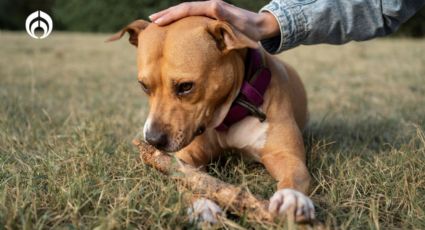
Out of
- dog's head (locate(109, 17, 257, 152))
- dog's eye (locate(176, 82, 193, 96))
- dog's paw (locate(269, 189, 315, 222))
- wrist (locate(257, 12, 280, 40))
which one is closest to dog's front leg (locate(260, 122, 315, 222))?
dog's paw (locate(269, 189, 315, 222))

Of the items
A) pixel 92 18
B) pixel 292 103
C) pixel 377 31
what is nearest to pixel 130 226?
pixel 292 103

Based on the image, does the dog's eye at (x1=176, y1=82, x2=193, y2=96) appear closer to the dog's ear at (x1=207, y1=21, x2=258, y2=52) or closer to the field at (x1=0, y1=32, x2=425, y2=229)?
the dog's ear at (x1=207, y1=21, x2=258, y2=52)

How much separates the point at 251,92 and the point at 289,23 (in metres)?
0.45

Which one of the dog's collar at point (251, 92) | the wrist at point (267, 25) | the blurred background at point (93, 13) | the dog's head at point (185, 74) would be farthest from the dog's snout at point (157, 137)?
the blurred background at point (93, 13)

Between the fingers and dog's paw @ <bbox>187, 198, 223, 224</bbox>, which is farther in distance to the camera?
the fingers

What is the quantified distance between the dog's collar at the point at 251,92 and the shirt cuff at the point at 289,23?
0.58 ft

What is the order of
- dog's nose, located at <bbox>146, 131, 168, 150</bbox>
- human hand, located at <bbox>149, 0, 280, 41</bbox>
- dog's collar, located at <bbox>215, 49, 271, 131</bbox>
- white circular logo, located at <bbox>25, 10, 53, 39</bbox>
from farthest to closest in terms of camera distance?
white circular logo, located at <bbox>25, 10, 53, 39</bbox> → dog's collar, located at <bbox>215, 49, 271, 131</bbox> → human hand, located at <bbox>149, 0, 280, 41</bbox> → dog's nose, located at <bbox>146, 131, 168, 150</bbox>

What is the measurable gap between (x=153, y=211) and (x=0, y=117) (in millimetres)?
2390

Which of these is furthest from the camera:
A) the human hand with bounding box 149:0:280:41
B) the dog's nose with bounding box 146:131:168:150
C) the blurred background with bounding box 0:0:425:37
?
the blurred background with bounding box 0:0:425:37

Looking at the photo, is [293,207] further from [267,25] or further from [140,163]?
[267,25]

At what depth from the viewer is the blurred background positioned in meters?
15.0

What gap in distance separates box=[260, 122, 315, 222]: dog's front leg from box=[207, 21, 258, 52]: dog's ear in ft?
1.95

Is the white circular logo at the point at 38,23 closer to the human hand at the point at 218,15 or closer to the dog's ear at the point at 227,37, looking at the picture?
the human hand at the point at 218,15

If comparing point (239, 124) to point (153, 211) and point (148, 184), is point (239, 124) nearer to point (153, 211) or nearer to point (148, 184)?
point (148, 184)
